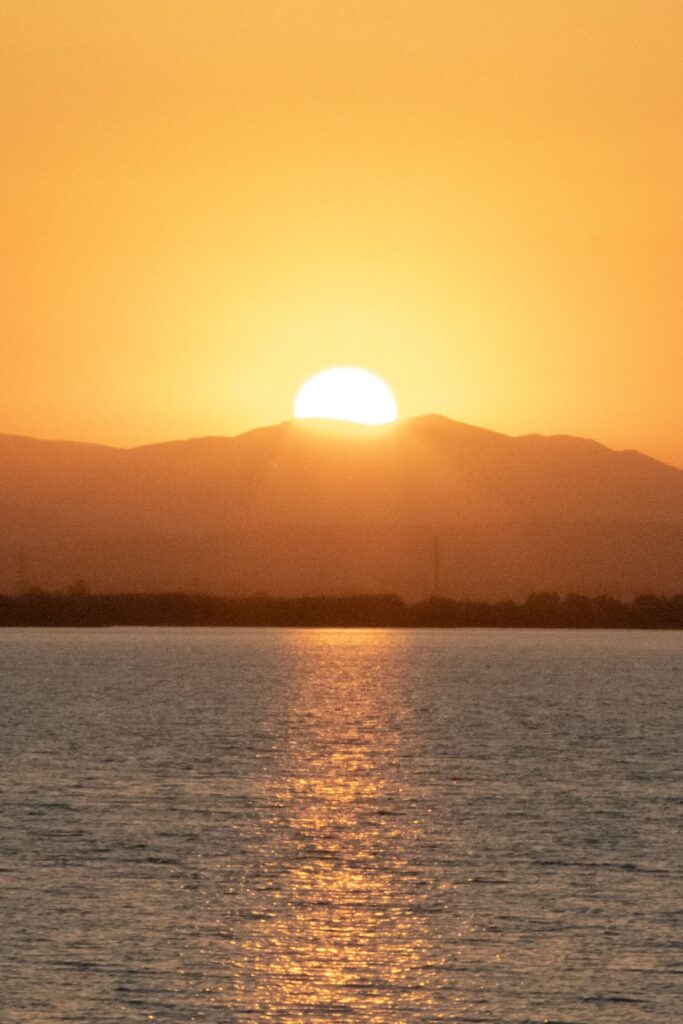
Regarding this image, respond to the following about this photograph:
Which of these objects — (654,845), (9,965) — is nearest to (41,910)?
(9,965)

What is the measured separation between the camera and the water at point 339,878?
3416 cm

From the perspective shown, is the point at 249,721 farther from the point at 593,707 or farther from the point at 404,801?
the point at 404,801

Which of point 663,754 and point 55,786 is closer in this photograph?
point 55,786

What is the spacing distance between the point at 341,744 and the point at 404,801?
29.7 meters

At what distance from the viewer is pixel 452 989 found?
34.7m

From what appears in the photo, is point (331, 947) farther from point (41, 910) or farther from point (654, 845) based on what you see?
point (654, 845)

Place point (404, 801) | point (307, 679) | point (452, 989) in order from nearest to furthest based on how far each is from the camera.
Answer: point (452, 989) < point (404, 801) < point (307, 679)

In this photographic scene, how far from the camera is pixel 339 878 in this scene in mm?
47562

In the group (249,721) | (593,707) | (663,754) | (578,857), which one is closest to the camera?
(578,857)

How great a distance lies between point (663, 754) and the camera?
290 feet

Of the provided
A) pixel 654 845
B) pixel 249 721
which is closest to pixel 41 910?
pixel 654 845

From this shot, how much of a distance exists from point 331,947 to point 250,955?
6.35 ft

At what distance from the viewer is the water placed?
3416 centimetres

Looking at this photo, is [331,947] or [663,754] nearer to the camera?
[331,947]
